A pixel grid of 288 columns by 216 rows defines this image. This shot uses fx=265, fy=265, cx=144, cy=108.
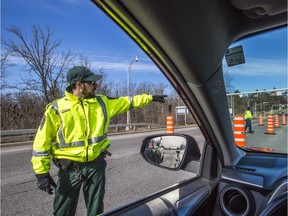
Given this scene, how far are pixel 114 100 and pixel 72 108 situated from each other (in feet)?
2.03

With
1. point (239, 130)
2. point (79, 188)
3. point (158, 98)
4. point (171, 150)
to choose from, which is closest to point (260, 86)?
point (239, 130)

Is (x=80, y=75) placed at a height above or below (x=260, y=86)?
above

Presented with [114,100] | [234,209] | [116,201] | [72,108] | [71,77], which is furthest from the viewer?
[116,201]

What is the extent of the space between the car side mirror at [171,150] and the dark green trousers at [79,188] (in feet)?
3.89

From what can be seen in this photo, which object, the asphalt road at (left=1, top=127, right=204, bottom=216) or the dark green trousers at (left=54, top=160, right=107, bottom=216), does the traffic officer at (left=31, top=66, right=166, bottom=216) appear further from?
the asphalt road at (left=1, top=127, right=204, bottom=216)

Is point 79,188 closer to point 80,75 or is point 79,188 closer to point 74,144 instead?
point 74,144

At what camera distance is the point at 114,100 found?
3316 millimetres

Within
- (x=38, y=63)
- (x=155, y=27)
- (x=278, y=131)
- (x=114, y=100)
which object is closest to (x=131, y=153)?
(x=38, y=63)

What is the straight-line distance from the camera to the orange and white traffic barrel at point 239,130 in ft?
5.98

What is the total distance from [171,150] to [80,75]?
1606 mm

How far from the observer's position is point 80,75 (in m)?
3.05

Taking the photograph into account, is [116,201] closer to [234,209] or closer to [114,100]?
[114,100]

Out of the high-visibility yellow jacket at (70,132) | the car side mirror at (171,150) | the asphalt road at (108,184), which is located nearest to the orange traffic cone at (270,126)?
the car side mirror at (171,150)

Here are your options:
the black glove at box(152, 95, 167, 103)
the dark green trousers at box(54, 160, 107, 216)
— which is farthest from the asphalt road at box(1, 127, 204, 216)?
the dark green trousers at box(54, 160, 107, 216)
